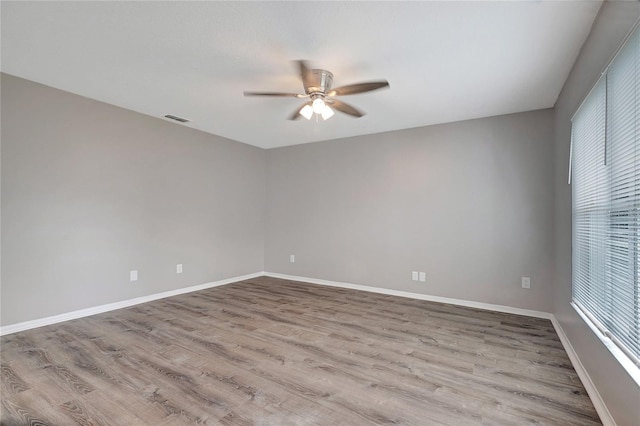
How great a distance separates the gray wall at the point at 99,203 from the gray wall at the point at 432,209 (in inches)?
56.1

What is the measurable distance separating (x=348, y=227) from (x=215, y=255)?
2275 mm

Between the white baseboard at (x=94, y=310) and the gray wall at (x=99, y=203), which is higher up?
the gray wall at (x=99, y=203)

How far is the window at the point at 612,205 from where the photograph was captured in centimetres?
138

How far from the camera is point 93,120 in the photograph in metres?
3.44

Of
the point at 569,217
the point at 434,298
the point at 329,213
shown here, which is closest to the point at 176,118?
the point at 329,213

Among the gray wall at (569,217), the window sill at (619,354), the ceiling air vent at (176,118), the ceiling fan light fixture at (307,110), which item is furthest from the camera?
the ceiling air vent at (176,118)

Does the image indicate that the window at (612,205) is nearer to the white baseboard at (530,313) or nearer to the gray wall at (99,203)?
the white baseboard at (530,313)

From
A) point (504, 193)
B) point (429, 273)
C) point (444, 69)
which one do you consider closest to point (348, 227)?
point (429, 273)

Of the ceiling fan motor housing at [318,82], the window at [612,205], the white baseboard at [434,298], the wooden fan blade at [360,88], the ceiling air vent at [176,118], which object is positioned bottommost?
the white baseboard at [434,298]

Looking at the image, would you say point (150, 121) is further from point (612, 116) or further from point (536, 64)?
point (612, 116)

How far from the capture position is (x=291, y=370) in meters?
2.21

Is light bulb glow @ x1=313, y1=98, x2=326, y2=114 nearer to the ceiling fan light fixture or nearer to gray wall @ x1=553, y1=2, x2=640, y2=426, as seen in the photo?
the ceiling fan light fixture

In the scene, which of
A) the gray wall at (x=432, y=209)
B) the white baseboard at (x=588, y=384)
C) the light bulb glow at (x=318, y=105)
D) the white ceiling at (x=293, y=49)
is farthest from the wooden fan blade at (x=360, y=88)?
the white baseboard at (x=588, y=384)

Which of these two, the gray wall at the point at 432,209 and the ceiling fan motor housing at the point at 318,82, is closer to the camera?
the ceiling fan motor housing at the point at 318,82
